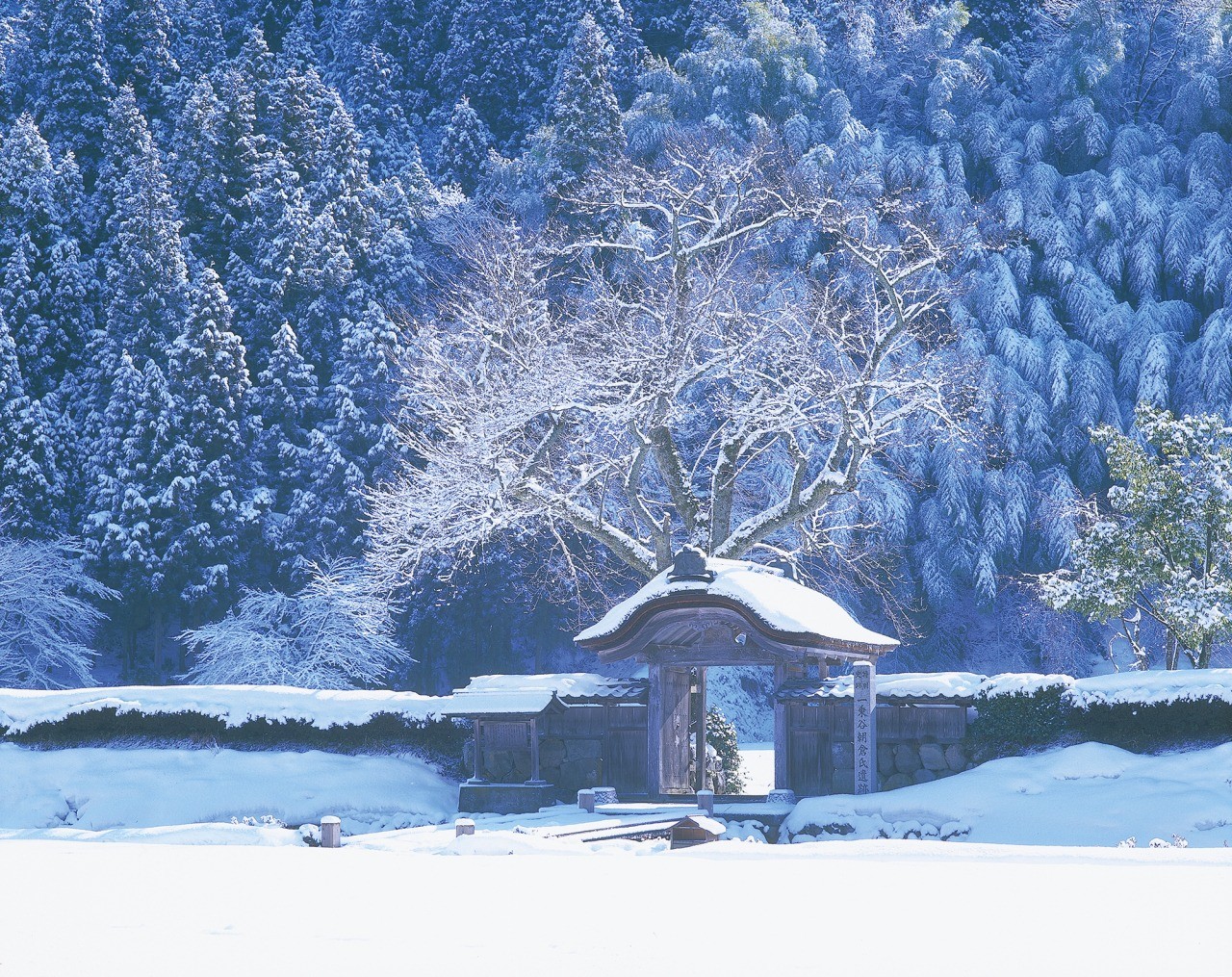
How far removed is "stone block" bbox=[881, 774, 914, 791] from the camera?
19.9 metres

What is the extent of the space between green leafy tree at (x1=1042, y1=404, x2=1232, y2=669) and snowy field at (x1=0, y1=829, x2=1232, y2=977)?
10.7 m

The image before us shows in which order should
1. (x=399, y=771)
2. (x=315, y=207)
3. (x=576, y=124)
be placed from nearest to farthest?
1. (x=399, y=771)
2. (x=576, y=124)
3. (x=315, y=207)

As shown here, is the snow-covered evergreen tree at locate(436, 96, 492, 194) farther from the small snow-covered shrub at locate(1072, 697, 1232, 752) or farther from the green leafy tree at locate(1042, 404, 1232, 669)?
the small snow-covered shrub at locate(1072, 697, 1232, 752)

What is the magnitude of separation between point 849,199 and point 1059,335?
21.9 feet

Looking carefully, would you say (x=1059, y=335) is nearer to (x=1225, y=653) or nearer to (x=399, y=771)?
(x=1225, y=653)

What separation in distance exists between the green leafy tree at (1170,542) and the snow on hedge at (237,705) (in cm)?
1117

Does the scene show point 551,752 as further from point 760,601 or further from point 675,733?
point 760,601

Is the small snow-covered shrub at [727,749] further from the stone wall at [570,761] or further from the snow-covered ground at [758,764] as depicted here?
the snow-covered ground at [758,764]

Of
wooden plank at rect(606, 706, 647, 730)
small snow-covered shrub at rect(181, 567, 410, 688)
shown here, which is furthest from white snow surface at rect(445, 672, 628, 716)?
Answer: small snow-covered shrub at rect(181, 567, 410, 688)

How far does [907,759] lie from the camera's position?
788 inches

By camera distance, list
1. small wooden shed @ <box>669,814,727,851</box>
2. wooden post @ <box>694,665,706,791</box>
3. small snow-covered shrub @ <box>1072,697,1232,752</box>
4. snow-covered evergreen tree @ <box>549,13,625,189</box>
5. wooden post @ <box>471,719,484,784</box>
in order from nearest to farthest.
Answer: small wooden shed @ <box>669,814,727,851</box> < small snow-covered shrub @ <box>1072,697,1232,752</box> < wooden post @ <box>471,719,484,784</box> < wooden post @ <box>694,665,706,791</box> < snow-covered evergreen tree @ <box>549,13,625,189</box>

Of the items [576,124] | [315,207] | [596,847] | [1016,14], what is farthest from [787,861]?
[1016,14]

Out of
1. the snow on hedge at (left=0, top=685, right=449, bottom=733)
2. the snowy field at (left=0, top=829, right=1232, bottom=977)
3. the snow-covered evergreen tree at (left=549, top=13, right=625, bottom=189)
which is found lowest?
the snowy field at (left=0, top=829, right=1232, bottom=977)

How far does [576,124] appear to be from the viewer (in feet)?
144
